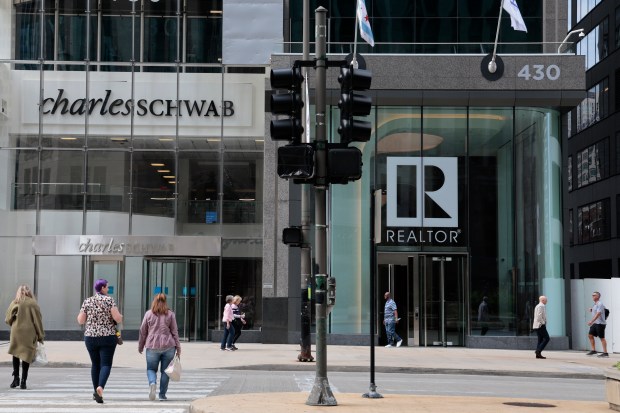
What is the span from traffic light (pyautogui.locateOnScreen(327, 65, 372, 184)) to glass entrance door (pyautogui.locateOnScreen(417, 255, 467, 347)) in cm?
1850

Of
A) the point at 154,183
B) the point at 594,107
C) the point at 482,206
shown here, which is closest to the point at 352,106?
the point at 482,206

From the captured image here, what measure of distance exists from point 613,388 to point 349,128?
5.05 m

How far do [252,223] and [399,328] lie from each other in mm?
6060

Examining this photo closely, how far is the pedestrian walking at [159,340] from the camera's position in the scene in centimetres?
1510

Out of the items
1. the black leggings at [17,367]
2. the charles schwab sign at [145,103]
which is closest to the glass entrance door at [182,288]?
the charles schwab sign at [145,103]

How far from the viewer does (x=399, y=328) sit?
103ft

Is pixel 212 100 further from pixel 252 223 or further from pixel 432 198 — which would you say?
pixel 432 198

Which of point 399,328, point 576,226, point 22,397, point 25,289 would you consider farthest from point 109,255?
point 576,226

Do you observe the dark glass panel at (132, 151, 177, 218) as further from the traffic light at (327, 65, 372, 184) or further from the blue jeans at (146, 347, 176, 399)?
the traffic light at (327, 65, 372, 184)

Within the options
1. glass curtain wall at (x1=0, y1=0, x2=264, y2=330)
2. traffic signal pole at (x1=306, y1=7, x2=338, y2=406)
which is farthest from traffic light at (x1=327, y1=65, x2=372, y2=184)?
glass curtain wall at (x1=0, y1=0, x2=264, y2=330)

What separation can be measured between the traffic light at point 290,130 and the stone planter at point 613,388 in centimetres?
488

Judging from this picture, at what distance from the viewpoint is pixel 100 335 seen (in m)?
14.4

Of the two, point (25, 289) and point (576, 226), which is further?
point (576, 226)

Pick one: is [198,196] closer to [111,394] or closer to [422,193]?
[422,193]
